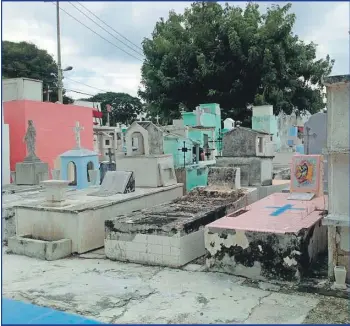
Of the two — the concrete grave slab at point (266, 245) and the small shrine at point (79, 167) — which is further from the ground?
the small shrine at point (79, 167)

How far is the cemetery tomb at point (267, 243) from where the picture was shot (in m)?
5.68

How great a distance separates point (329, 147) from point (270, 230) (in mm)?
1396

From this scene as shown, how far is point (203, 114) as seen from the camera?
1775 centimetres

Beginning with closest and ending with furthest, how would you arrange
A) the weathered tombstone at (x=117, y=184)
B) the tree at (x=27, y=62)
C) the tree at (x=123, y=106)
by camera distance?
1. the weathered tombstone at (x=117, y=184)
2. the tree at (x=27, y=62)
3. the tree at (x=123, y=106)

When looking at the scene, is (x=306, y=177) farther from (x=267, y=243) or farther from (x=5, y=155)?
(x=5, y=155)

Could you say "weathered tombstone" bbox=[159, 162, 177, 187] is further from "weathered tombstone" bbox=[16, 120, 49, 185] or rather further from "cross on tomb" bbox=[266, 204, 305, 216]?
"weathered tombstone" bbox=[16, 120, 49, 185]

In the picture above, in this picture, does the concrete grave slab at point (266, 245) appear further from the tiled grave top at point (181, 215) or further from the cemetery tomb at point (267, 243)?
the tiled grave top at point (181, 215)

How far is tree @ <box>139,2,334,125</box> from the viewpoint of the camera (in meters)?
20.4

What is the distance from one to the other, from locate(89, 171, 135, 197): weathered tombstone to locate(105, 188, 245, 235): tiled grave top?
4.34ft

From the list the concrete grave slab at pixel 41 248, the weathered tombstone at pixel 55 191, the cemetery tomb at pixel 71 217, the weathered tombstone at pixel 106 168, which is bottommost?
the concrete grave slab at pixel 41 248

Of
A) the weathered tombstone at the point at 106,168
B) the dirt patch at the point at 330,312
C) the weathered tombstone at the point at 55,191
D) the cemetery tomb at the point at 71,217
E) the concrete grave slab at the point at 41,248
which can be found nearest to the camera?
the dirt patch at the point at 330,312

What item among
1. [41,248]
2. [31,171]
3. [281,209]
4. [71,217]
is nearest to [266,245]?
[281,209]

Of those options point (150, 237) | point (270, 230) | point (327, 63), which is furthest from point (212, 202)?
point (327, 63)

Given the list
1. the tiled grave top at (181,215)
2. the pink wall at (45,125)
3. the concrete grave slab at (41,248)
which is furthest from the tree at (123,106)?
the concrete grave slab at (41,248)
